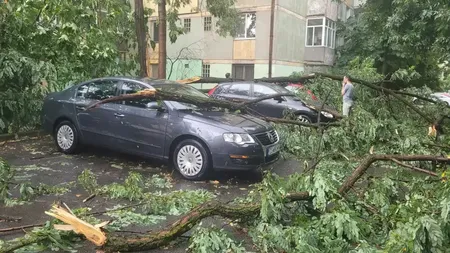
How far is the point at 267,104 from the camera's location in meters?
11.1

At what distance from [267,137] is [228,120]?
0.68m

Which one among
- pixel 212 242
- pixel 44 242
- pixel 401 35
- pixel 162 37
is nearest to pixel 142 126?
pixel 44 242

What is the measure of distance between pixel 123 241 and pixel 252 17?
2138cm

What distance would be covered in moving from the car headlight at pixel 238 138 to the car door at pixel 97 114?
2.11m

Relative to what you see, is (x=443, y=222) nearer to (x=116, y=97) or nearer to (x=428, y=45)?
(x=116, y=97)

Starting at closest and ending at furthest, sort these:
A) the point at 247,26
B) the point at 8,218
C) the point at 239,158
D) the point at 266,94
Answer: the point at 8,218, the point at 239,158, the point at 266,94, the point at 247,26

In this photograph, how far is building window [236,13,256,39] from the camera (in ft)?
77.0

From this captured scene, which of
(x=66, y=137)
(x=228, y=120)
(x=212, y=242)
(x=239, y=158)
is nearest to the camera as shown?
(x=212, y=242)

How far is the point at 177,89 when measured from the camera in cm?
726

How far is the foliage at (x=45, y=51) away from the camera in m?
7.89

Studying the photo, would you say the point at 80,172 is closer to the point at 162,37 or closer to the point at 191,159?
the point at 191,159

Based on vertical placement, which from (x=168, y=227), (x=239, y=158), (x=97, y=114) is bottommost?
(x=168, y=227)

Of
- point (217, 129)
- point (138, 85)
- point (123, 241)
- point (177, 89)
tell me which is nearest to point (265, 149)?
point (217, 129)

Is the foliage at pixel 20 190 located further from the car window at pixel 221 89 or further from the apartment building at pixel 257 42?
the apartment building at pixel 257 42
